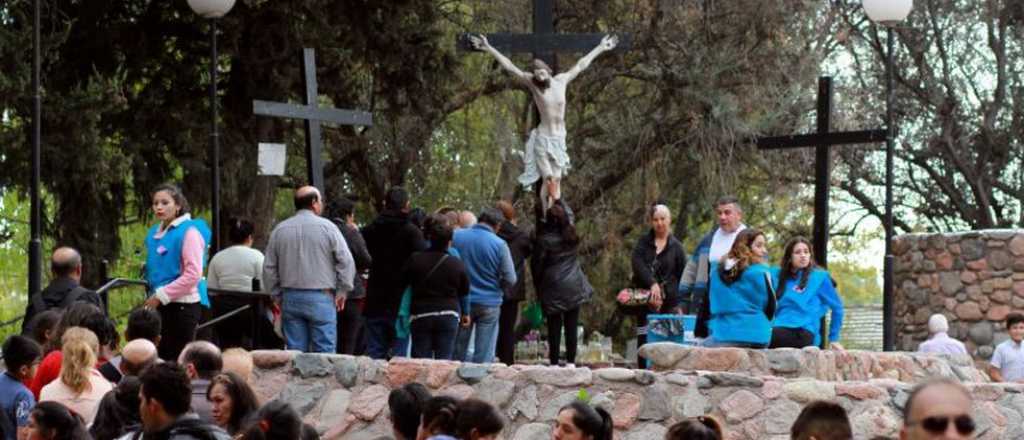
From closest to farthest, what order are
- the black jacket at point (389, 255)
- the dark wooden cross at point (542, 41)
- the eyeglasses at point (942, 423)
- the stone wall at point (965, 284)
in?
the eyeglasses at point (942, 423), the black jacket at point (389, 255), the dark wooden cross at point (542, 41), the stone wall at point (965, 284)

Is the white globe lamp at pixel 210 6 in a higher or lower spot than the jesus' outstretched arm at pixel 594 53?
higher

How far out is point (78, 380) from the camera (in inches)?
420

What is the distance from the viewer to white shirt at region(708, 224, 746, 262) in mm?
15078

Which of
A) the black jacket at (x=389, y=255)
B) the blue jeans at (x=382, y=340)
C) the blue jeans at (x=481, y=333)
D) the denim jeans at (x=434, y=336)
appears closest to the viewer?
the denim jeans at (x=434, y=336)

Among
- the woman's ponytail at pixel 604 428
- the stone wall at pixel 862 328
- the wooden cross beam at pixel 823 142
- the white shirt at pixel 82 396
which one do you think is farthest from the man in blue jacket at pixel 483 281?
the stone wall at pixel 862 328

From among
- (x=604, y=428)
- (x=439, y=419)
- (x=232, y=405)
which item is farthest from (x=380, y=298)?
(x=604, y=428)

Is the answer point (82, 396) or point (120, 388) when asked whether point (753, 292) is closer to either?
point (82, 396)

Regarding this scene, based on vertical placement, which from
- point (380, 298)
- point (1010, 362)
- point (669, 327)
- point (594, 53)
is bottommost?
point (1010, 362)

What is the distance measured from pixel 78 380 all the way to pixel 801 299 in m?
5.59

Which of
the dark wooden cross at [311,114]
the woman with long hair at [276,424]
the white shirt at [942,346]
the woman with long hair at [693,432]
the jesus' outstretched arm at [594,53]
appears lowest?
the white shirt at [942,346]

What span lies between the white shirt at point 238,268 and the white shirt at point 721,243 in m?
3.27

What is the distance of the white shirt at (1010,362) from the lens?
1803 cm

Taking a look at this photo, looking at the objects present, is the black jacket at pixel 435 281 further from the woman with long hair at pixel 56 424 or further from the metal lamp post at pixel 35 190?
the woman with long hair at pixel 56 424

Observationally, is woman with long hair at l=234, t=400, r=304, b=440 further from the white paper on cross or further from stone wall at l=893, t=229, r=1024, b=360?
stone wall at l=893, t=229, r=1024, b=360
